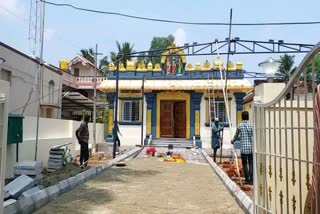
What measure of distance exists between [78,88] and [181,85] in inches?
473

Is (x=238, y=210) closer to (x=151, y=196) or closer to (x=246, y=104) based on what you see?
(x=151, y=196)

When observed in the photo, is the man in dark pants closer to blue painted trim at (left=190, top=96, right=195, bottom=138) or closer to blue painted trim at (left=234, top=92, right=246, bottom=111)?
blue painted trim at (left=190, top=96, right=195, bottom=138)

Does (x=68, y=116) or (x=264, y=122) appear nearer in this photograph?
(x=264, y=122)

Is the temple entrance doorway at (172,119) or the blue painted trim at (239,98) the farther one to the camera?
the temple entrance doorway at (172,119)

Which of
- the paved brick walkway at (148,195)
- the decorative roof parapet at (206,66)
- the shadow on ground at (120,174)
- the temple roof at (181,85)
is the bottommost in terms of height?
the paved brick walkway at (148,195)

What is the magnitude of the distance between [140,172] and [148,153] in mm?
5620

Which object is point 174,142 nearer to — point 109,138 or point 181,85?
point 181,85

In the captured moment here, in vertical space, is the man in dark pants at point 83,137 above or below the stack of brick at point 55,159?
above

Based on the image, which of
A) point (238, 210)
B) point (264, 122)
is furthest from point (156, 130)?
point (264, 122)

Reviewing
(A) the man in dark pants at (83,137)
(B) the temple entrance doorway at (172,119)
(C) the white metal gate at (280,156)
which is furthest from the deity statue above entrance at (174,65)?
(C) the white metal gate at (280,156)

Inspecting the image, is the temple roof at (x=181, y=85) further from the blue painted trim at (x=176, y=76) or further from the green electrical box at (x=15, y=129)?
the green electrical box at (x=15, y=129)

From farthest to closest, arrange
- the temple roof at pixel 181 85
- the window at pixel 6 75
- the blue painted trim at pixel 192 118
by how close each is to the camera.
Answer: the blue painted trim at pixel 192 118 < the temple roof at pixel 181 85 < the window at pixel 6 75

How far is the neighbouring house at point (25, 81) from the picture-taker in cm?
1408

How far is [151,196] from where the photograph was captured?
7.02 meters
